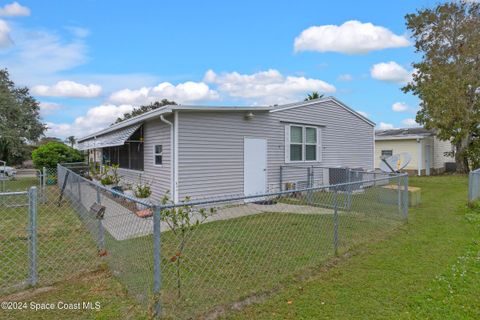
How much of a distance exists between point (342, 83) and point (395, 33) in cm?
545

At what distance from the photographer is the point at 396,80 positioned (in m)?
25.0

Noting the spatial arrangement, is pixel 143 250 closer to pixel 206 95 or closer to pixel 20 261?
pixel 20 261

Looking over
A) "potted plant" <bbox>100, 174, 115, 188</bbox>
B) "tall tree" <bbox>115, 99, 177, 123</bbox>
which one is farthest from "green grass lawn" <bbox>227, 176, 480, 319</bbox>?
"tall tree" <bbox>115, 99, 177, 123</bbox>

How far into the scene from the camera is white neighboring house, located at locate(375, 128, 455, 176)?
22406 millimetres

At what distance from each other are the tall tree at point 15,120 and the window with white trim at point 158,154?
19042 millimetres

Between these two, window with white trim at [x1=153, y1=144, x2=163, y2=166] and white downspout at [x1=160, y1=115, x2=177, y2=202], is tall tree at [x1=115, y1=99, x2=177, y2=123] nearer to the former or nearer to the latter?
window with white trim at [x1=153, y1=144, x2=163, y2=166]

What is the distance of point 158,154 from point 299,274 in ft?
22.0

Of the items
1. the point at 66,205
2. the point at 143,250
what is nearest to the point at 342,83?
the point at 66,205

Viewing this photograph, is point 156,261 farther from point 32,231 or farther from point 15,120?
point 15,120

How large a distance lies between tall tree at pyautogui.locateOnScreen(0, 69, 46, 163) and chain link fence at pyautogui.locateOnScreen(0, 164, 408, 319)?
63.9ft

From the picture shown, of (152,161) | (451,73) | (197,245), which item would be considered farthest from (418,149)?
(197,245)

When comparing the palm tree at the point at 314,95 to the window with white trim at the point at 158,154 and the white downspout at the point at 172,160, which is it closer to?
the window with white trim at the point at 158,154

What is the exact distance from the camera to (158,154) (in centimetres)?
1001

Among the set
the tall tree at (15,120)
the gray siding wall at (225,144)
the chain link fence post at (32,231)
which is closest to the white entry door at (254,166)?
the gray siding wall at (225,144)
